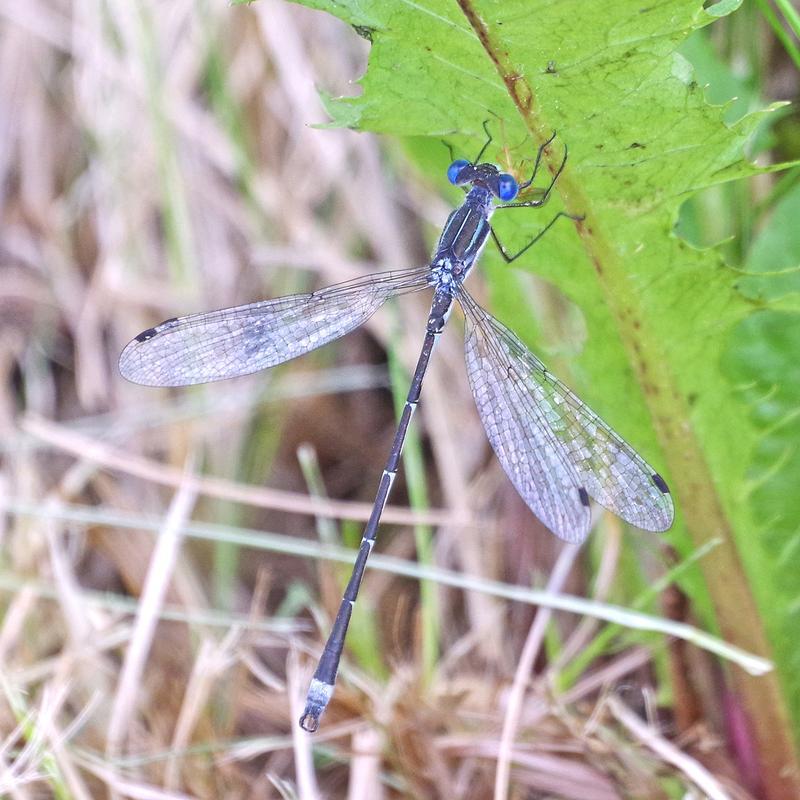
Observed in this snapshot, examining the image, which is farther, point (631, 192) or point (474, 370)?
point (474, 370)

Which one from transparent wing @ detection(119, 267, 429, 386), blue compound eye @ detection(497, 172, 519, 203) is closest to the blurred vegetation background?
transparent wing @ detection(119, 267, 429, 386)

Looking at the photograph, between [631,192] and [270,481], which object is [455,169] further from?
[270,481]

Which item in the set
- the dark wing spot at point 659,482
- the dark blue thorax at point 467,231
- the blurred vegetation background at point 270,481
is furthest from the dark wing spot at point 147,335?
the dark wing spot at point 659,482

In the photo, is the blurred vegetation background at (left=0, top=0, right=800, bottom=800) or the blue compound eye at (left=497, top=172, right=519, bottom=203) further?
the blurred vegetation background at (left=0, top=0, right=800, bottom=800)

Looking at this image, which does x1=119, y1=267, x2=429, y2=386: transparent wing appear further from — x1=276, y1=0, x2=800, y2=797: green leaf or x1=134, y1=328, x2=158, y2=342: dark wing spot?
x1=276, y1=0, x2=800, y2=797: green leaf

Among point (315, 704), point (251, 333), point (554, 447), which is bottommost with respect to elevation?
point (315, 704)

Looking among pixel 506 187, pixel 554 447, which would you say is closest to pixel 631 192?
pixel 506 187

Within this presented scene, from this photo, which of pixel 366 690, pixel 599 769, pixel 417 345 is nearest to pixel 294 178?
pixel 417 345

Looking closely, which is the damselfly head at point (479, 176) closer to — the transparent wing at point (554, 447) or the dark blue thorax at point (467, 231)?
the dark blue thorax at point (467, 231)

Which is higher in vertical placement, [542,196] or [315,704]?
[542,196]
